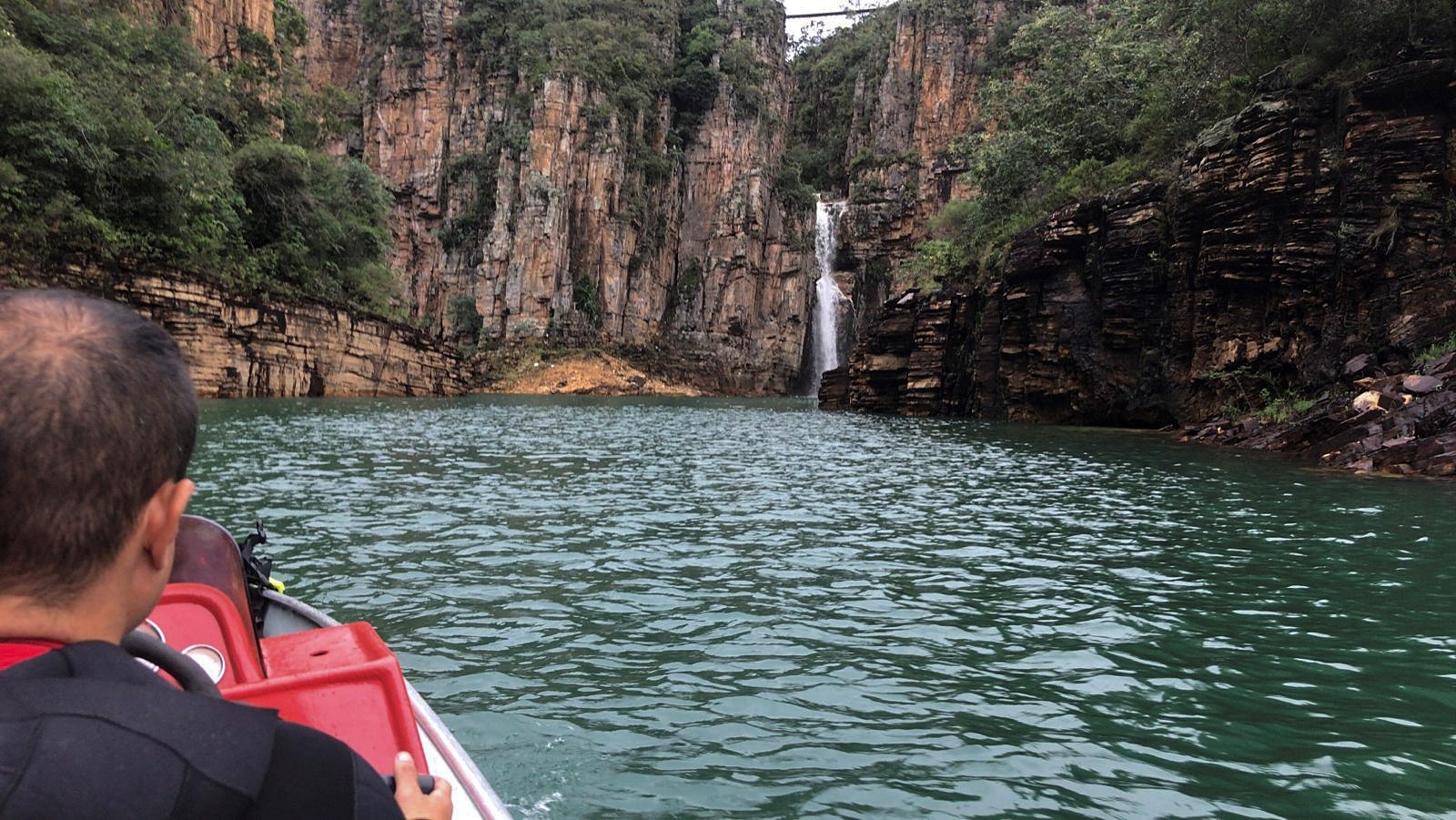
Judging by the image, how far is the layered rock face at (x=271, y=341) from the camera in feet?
92.2

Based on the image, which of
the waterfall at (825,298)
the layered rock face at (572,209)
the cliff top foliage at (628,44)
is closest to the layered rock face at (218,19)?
the layered rock face at (572,209)

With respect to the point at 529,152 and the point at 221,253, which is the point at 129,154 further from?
the point at 529,152

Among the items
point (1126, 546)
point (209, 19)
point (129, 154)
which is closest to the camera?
point (1126, 546)

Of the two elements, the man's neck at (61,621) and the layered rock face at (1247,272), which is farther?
the layered rock face at (1247,272)

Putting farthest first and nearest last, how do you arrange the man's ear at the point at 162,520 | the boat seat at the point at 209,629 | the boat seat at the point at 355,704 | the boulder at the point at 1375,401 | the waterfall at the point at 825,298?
the waterfall at the point at 825,298 < the boulder at the point at 1375,401 < the boat seat at the point at 209,629 < the boat seat at the point at 355,704 < the man's ear at the point at 162,520

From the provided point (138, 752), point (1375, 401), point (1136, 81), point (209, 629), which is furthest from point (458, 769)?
point (1136, 81)

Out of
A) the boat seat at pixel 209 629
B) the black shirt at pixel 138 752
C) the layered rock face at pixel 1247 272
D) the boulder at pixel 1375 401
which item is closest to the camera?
the black shirt at pixel 138 752

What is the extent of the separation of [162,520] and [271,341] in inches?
Result: 1390

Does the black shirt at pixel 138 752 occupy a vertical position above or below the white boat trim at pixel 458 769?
above

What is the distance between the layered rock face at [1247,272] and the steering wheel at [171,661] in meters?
21.3

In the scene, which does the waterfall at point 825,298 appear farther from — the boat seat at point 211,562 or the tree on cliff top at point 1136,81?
the boat seat at point 211,562

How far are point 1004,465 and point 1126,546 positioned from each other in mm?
7028

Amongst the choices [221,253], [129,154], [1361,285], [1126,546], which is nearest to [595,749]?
[1126,546]

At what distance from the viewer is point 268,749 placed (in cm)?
115
